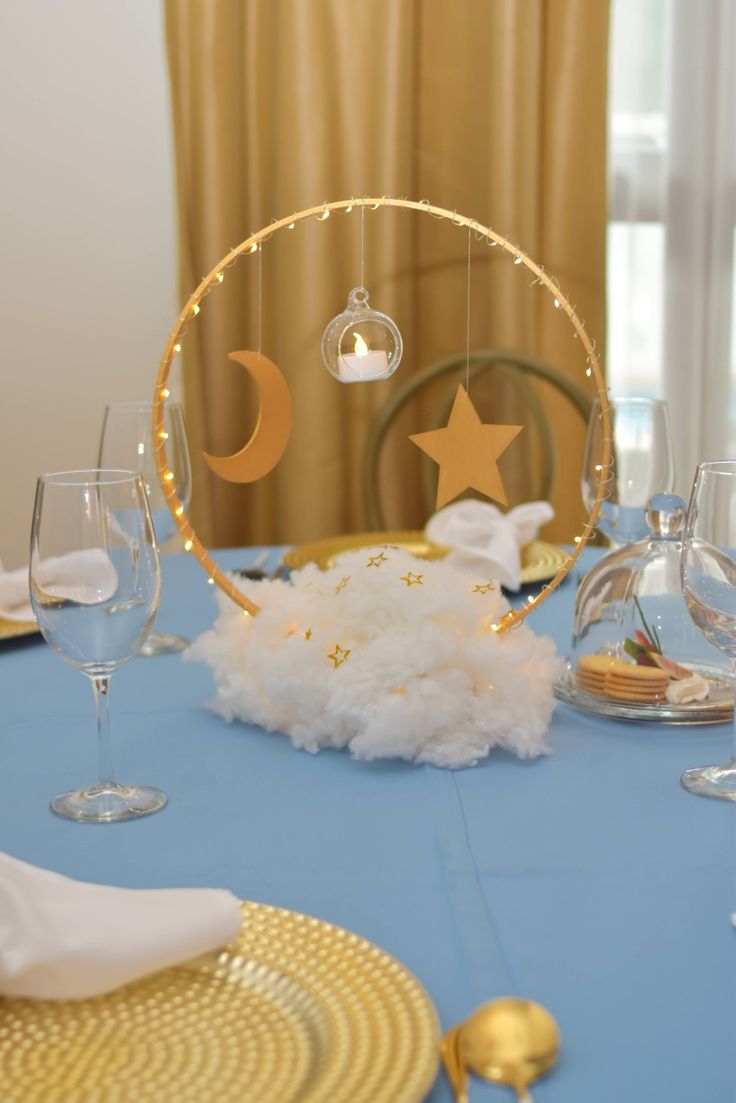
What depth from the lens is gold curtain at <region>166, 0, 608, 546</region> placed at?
2.51 m

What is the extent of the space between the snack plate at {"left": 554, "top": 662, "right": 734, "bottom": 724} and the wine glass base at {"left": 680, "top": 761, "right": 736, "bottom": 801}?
0.35ft

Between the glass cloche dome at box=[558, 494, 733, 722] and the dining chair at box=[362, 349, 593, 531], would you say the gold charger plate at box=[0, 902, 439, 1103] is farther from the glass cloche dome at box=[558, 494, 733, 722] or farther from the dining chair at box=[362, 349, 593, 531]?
the dining chair at box=[362, 349, 593, 531]

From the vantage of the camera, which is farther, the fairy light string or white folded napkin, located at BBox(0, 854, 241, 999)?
the fairy light string

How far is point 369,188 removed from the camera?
2.58 meters

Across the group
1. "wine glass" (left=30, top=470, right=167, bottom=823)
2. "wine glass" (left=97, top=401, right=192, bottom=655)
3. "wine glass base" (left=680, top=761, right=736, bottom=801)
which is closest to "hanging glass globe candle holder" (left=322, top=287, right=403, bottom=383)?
"wine glass" (left=97, top=401, right=192, bottom=655)

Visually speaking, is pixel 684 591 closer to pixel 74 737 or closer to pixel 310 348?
pixel 74 737

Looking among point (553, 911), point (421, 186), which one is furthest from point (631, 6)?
point (553, 911)

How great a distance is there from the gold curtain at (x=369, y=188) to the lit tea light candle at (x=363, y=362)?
1455 mm

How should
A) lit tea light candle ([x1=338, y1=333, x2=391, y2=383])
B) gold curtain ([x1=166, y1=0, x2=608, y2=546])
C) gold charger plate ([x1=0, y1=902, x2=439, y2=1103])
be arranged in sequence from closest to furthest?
1. gold charger plate ([x1=0, y1=902, x2=439, y2=1103])
2. lit tea light candle ([x1=338, y1=333, x2=391, y2=383])
3. gold curtain ([x1=166, y1=0, x2=608, y2=546])

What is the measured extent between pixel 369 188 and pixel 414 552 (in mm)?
1352

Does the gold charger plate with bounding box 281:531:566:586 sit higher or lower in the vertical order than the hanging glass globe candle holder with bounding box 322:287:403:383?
lower

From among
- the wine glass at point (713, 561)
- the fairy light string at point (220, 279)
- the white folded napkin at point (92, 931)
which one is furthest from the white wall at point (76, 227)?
the white folded napkin at point (92, 931)

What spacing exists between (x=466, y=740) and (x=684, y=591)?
0.19 m

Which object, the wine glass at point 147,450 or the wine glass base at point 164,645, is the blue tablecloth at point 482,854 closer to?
the wine glass base at point 164,645
